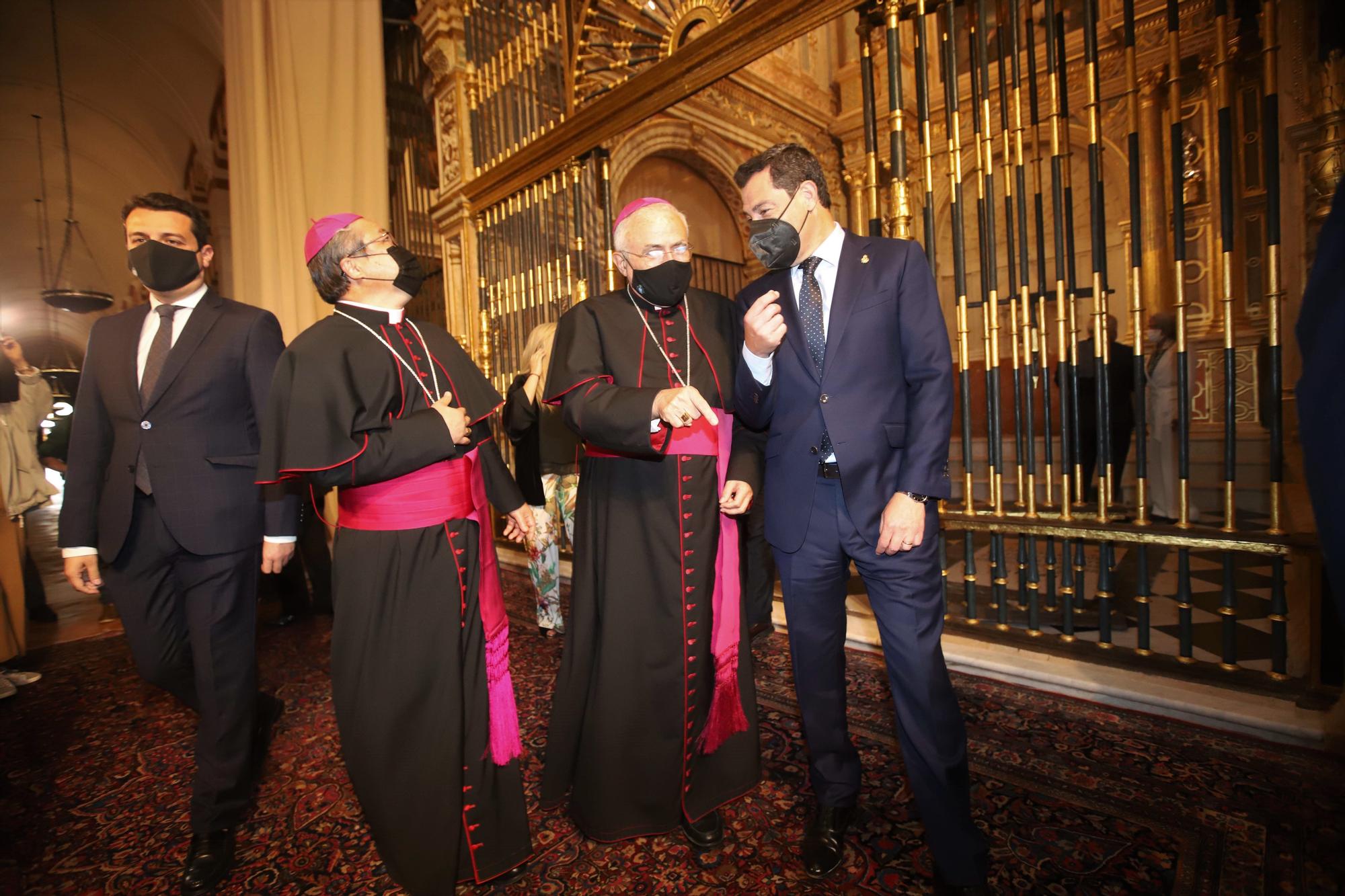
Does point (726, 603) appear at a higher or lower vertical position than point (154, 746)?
higher

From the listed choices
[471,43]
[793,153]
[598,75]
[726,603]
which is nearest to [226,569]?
[726,603]

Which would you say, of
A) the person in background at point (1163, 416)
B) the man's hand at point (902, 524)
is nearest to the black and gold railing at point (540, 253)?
the man's hand at point (902, 524)

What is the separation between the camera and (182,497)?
1827 mm

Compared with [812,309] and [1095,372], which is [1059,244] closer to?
[1095,372]

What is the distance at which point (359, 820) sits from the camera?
1.96 m

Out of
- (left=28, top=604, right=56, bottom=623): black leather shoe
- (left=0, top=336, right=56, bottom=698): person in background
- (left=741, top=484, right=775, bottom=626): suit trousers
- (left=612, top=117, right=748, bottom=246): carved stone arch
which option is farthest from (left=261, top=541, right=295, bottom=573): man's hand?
(left=612, top=117, right=748, bottom=246): carved stone arch

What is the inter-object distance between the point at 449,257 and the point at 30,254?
826cm

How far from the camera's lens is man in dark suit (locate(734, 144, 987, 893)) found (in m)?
1.43

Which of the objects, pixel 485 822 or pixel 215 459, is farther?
pixel 215 459

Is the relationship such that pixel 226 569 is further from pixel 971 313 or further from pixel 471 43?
pixel 971 313

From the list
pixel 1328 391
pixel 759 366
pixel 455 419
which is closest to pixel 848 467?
pixel 759 366

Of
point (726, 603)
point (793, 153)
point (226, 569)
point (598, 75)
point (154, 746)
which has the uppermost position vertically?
point (598, 75)

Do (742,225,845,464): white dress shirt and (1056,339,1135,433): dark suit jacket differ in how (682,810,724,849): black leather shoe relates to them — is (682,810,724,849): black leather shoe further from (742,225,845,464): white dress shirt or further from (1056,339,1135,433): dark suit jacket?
(1056,339,1135,433): dark suit jacket

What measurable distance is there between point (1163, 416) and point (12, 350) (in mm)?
8460
